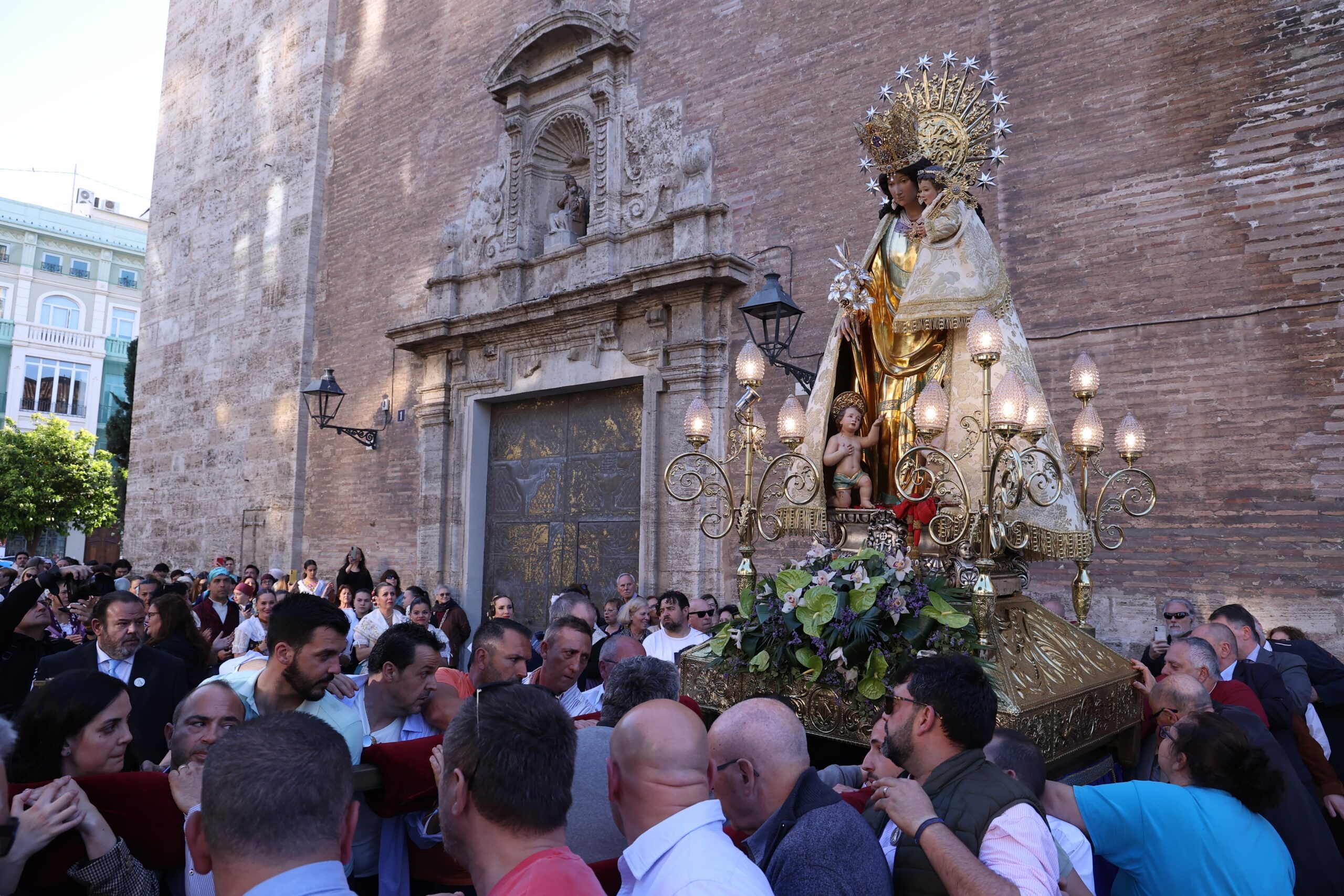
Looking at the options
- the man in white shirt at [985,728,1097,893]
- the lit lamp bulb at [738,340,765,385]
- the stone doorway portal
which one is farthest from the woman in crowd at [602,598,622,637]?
the man in white shirt at [985,728,1097,893]

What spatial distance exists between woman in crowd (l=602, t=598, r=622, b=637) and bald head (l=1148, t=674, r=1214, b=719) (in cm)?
440

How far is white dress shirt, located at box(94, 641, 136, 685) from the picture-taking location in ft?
14.5

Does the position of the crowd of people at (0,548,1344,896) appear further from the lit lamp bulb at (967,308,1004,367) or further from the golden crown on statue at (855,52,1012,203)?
the golden crown on statue at (855,52,1012,203)

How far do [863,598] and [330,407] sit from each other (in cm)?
1193

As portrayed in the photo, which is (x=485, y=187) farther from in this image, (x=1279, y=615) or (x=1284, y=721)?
(x=1284, y=721)

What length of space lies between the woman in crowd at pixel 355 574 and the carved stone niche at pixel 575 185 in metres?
3.38

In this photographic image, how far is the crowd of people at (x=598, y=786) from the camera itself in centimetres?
175

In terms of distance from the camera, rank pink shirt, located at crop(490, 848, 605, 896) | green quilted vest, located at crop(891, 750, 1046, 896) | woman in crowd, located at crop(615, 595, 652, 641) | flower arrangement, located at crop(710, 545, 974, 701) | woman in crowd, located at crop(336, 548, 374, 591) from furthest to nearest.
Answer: woman in crowd, located at crop(336, 548, 374, 591), woman in crowd, located at crop(615, 595, 652, 641), flower arrangement, located at crop(710, 545, 974, 701), green quilted vest, located at crop(891, 750, 1046, 896), pink shirt, located at crop(490, 848, 605, 896)

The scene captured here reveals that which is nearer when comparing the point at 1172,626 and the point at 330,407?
the point at 1172,626

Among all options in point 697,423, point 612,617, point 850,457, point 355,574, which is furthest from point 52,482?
point 850,457

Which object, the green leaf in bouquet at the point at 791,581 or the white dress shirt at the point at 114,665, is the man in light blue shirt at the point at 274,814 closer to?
the green leaf in bouquet at the point at 791,581

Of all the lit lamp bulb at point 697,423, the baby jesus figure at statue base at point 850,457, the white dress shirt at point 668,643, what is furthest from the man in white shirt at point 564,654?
the white dress shirt at point 668,643

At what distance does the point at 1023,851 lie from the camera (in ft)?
7.06

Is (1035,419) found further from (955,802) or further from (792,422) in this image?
(955,802)
